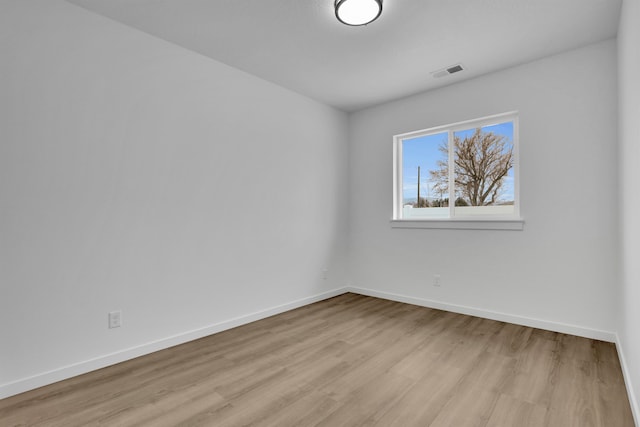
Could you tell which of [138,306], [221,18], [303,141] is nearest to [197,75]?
[221,18]

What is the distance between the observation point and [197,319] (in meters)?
2.90

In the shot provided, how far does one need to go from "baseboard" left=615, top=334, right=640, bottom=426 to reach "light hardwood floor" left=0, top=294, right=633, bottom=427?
0.14ft

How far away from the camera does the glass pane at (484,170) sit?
11.0 ft

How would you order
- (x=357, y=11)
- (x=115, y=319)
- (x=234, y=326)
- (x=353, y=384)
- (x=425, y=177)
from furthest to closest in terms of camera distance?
(x=425, y=177)
(x=234, y=326)
(x=115, y=319)
(x=357, y=11)
(x=353, y=384)

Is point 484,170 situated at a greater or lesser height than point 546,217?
greater

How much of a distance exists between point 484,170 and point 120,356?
3.71 metres

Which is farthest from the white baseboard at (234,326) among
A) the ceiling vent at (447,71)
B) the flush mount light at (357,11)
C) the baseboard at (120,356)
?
the flush mount light at (357,11)

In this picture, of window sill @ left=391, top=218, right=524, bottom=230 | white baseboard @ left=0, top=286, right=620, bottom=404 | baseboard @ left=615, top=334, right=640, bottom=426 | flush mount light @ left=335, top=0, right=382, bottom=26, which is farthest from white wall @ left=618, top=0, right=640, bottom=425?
flush mount light @ left=335, top=0, right=382, bottom=26

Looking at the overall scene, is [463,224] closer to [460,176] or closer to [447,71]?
[460,176]

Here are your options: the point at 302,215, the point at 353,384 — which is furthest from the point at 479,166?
the point at 353,384

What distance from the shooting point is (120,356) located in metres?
2.41

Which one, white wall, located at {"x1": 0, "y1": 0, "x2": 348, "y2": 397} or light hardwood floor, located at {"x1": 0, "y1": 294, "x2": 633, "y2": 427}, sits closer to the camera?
light hardwood floor, located at {"x1": 0, "y1": 294, "x2": 633, "y2": 427}

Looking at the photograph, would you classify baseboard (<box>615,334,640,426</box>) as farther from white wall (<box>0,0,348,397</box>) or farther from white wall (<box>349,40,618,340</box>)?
white wall (<box>0,0,348,397</box>)

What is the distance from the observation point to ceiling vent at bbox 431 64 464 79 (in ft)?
10.4
